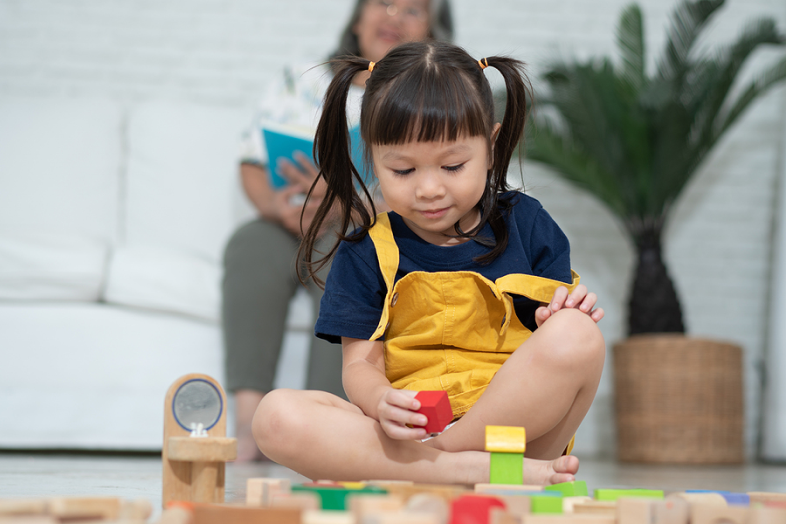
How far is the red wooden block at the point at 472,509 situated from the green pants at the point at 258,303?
3.60 ft

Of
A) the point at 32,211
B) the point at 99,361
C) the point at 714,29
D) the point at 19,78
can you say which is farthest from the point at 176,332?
the point at 714,29

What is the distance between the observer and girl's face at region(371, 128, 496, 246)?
34.6 inches

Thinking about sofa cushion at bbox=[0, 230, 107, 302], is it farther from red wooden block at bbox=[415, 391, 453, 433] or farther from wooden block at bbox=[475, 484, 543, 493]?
wooden block at bbox=[475, 484, 543, 493]

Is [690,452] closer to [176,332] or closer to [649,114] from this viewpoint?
[649,114]

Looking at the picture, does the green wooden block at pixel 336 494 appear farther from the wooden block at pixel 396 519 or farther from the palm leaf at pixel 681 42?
the palm leaf at pixel 681 42

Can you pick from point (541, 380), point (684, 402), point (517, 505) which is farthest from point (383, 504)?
point (684, 402)

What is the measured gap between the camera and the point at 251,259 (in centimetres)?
173

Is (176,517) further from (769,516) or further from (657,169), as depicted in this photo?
(657,169)

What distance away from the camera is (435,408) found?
2.27 ft

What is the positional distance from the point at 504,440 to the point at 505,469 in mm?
28

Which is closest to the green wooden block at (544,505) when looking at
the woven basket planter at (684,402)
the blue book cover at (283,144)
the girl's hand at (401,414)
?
the girl's hand at (401,414)

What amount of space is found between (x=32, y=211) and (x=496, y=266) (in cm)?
157

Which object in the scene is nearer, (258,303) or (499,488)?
(499,488)

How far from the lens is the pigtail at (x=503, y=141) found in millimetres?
999
